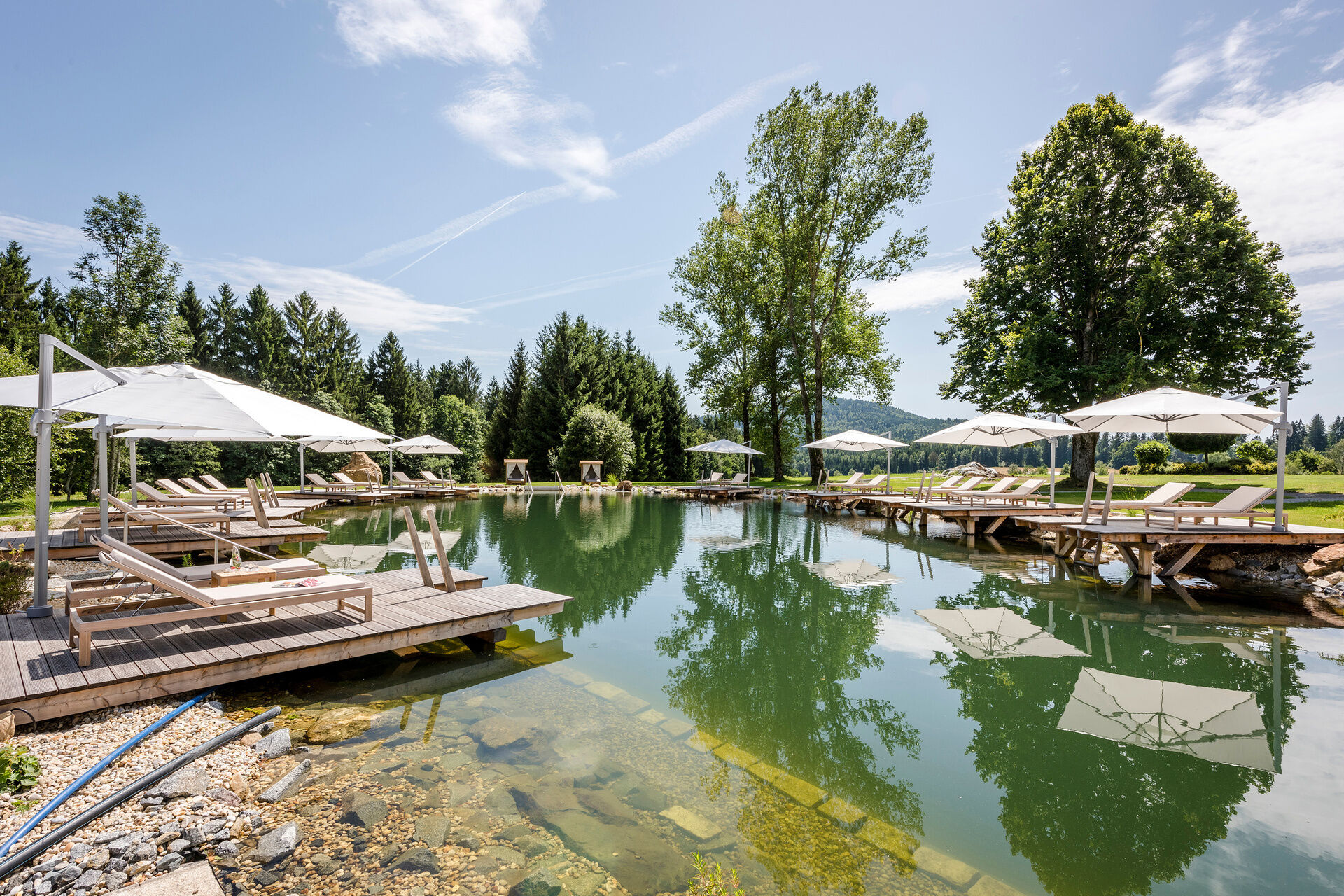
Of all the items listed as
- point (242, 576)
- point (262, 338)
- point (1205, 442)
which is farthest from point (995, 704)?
point (262, 338)

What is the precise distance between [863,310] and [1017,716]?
28741 mm

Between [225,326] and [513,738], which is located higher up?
[225,326]

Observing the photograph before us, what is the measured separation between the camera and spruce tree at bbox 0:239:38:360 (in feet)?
74.3

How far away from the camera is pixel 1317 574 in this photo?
8.68 meters

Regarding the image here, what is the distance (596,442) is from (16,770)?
88.5 ft

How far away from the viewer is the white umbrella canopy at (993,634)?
239 inches

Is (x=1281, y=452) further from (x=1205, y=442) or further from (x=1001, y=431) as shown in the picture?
(x=1205, y=442)

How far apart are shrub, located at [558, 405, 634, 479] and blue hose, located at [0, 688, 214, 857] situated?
25.7m

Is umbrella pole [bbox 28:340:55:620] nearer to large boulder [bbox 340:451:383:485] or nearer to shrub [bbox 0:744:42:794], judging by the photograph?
shrub [bbox 0:744:42:794]

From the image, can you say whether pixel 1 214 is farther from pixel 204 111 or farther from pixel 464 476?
pixel 464 476

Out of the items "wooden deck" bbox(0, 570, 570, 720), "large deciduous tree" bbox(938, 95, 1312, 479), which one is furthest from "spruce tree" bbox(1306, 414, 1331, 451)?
"wooden deck" bbox(0, 570, 570, 720)

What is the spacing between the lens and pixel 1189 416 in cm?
1030

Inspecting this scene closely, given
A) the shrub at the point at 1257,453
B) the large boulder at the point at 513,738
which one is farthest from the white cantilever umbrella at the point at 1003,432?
the shrub at the point at 1257,453

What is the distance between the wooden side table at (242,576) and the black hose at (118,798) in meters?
1.56
